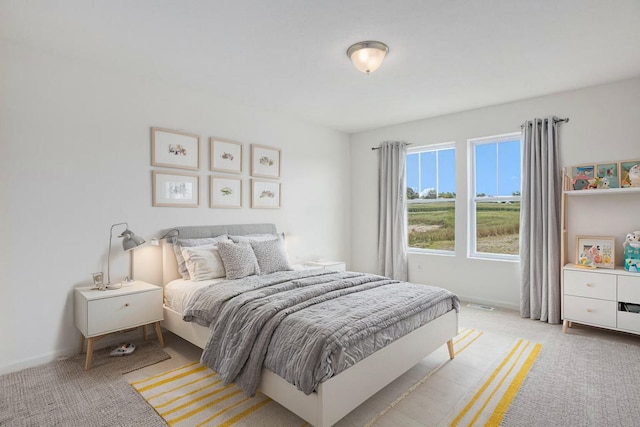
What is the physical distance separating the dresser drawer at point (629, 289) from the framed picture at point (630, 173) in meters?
0.91

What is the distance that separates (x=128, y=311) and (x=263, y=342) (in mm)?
1466

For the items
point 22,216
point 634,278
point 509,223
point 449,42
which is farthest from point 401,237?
point 22,216

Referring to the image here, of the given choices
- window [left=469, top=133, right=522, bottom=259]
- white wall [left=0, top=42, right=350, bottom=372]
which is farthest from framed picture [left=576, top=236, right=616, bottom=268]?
white wall [left=0, top=42, right=350, bottom=372]

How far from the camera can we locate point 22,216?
2682 mm

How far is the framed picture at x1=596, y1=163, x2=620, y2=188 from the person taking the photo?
11.3 ft

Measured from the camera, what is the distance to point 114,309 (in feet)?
9.05

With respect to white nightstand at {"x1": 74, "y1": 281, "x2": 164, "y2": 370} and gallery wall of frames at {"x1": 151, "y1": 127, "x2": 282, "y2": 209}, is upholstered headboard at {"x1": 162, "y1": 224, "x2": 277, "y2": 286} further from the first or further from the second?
white nightstand at {"x1": 74, "y1": 281, "x2": 164, "y2": 370}

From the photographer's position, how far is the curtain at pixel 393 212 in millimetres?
5082

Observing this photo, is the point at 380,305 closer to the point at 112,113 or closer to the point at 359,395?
the point at 359,395

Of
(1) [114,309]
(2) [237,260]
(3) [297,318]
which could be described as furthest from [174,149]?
(3) [297,318]

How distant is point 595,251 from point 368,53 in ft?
10.2

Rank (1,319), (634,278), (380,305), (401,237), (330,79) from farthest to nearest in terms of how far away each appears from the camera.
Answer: (401,237)
(330,79)
(634,278)
(1,319)
(380,305)

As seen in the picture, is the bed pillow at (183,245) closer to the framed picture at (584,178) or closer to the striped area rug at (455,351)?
the striped area rug at (455,351)

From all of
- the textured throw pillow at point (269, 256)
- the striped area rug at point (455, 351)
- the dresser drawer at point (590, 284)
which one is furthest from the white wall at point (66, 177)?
the dresser drawer at point (590, 284)
